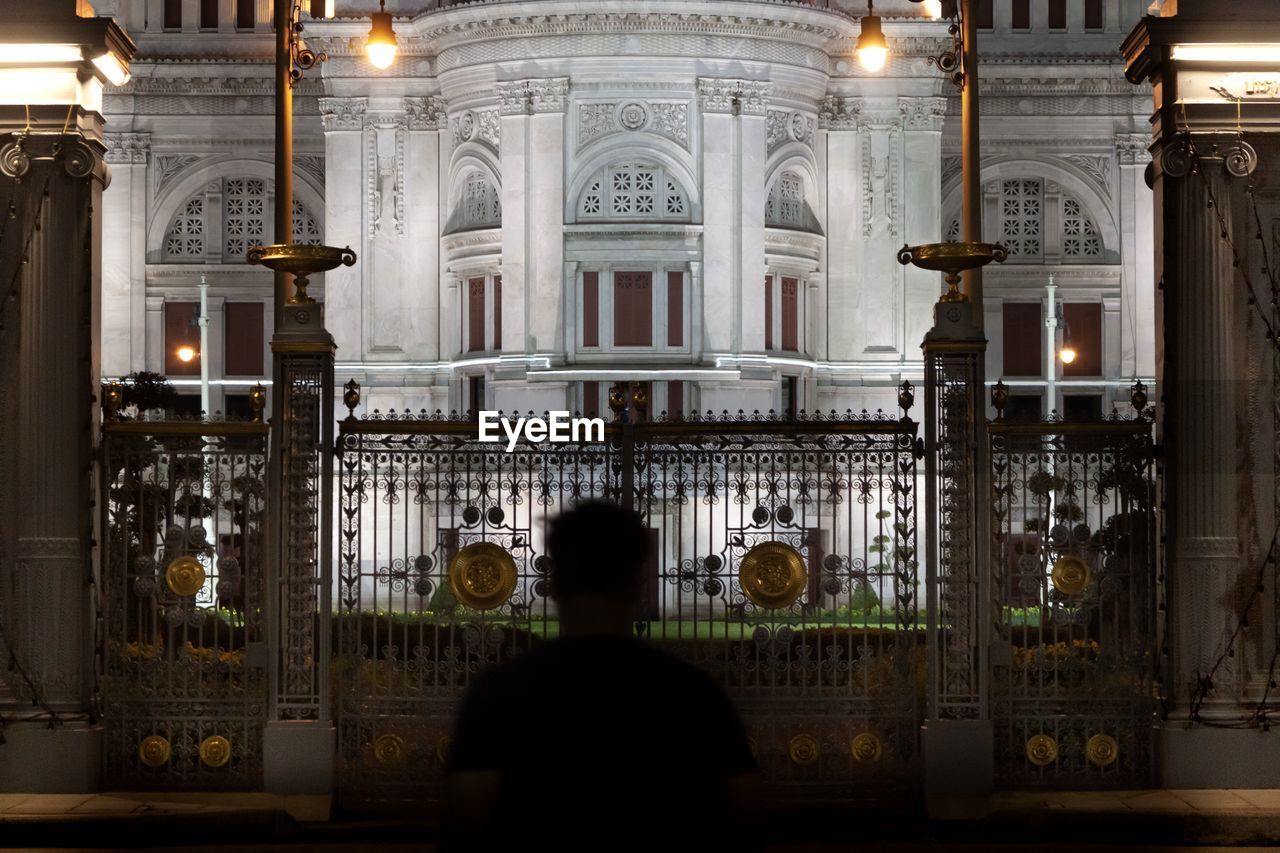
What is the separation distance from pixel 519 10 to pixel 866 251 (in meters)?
7.76

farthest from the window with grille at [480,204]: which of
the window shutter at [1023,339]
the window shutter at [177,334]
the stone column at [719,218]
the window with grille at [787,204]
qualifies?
the window shutter at [1023,339]

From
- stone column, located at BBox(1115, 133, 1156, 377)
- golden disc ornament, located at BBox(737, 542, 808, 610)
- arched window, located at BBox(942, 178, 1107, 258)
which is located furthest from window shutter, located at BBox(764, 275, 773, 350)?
golden disc ornament, located at BBox(737, 542, 808, 610)


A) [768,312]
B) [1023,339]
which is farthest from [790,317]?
[1023,339]

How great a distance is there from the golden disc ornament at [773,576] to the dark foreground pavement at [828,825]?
55.6 inches

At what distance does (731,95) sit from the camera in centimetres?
3331

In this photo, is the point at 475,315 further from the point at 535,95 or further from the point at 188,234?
the point at 188,234

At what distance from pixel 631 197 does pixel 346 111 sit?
594 centimetres

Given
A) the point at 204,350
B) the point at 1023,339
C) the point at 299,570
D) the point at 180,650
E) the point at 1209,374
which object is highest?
the point at 1023,339

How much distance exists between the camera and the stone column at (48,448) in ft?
42.8

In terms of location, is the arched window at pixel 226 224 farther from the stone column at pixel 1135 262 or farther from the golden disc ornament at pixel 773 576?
the golden disc ornament at pixel 773 576

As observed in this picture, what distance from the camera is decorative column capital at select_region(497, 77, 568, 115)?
33125 millimetres

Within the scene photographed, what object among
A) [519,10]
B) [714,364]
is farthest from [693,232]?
[519,10]

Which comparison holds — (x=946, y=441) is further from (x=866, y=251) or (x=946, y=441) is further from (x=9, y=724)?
(x=866, y=251)

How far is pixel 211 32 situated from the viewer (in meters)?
38.4
